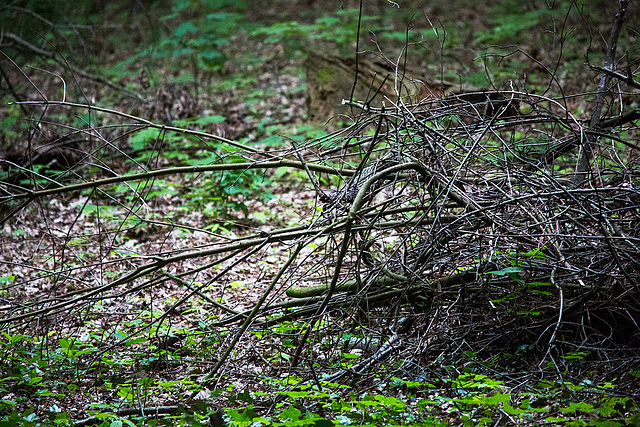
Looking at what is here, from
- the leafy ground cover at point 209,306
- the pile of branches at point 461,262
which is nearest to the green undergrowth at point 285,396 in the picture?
the leafy ground cover at point 209,306

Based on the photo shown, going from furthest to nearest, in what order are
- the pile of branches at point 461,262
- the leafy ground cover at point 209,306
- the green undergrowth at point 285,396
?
1. the pile of branches at point 461,262
2. the leafy ground cover at point 209,306
3. the green undergrowth at point 285,396

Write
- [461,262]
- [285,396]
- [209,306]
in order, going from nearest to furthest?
[285,396], [461,262], [209,306]

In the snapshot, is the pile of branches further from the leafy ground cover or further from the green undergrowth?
the green undergrowth

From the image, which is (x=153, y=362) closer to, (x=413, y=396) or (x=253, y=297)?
(x=253, y=297)

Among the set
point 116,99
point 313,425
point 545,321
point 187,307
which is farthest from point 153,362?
point 116,99

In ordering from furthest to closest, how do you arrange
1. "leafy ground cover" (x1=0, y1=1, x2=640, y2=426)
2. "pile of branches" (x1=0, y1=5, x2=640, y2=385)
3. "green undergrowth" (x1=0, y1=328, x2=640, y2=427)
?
"pile of branches" (x1=0, y1=5, x2=640, y2=385) → "leafy ground cover" (x1=0, y1=1, x2=640, y2=426) → "green undergrowth" (x1=0, y1=328, x2=640, y2=427)

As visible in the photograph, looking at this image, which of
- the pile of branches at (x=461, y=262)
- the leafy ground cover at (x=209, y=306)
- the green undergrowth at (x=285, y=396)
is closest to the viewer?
the green undergrowth at (x=285, y=396)

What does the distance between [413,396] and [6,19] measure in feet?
31.4

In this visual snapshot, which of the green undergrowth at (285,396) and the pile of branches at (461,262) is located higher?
the pile of branches at (461,262)

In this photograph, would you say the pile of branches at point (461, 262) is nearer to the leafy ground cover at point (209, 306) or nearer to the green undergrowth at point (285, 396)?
the leafy ground cover at point (209, 306)

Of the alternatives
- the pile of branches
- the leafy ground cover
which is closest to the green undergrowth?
the leafy ground cover

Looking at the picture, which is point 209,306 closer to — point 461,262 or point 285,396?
point 285,396

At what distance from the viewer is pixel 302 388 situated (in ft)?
8.96

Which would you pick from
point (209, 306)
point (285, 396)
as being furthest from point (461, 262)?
point (209, 306)
